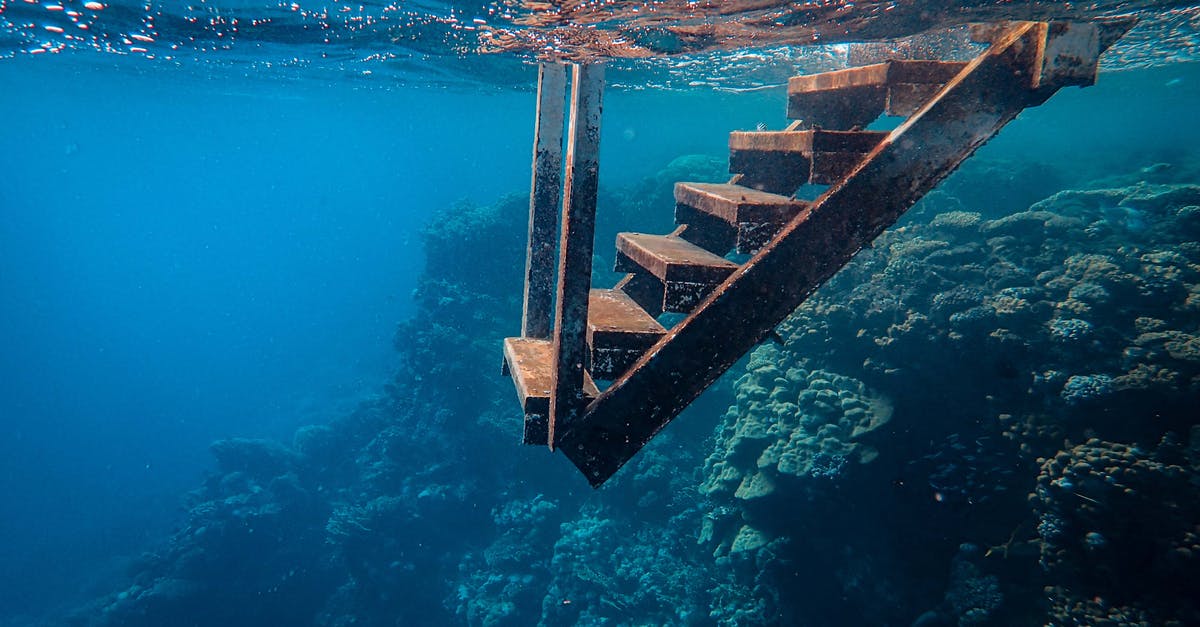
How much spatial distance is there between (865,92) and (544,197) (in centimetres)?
244

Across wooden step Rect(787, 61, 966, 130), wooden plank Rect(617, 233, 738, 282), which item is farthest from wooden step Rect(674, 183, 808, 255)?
wooden step Rect(787, 61, 966, 130)

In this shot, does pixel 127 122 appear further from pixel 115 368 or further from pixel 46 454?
pixel 46 454

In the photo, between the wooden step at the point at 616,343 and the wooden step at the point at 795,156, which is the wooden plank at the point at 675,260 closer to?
the wooden step at the point at 616,343

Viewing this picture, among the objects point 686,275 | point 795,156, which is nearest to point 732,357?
point 686,275

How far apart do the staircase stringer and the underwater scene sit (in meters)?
0.02

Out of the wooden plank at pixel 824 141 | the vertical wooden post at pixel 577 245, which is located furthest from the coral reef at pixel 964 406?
the vertical wooden post at pixel 577 245

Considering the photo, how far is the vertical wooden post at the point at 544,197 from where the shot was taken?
4.11 metres

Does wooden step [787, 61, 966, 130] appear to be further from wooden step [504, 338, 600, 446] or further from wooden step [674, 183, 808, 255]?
wooden step [504, 338, 600, 446]

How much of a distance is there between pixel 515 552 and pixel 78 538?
25469 millimetres

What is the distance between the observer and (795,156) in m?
3.78

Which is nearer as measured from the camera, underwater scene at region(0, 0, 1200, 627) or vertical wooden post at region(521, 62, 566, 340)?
underwater scene at region(0, 0, 1200, 627)

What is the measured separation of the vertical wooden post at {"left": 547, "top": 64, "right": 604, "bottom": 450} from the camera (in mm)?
2557

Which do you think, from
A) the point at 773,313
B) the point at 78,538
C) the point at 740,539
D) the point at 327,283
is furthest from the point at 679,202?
the point at 327,283

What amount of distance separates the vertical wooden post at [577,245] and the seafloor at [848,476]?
5.04 ft
